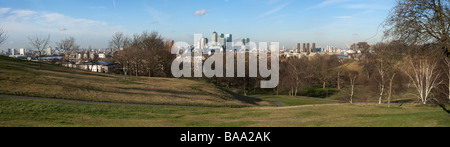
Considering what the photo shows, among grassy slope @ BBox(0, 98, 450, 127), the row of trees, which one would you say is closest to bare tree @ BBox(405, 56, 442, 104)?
grassy slope @ BBox(0, 98, 450, 127)

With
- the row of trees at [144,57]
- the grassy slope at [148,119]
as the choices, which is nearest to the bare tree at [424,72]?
the grassy slope at [148,119]

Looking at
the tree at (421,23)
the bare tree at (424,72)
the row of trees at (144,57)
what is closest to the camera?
the tree at (421,23)

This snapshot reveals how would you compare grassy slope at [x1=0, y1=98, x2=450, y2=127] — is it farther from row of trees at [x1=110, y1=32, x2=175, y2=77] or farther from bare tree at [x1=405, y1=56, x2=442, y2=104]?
row of trees at [x1=110, y1=32, x2=175, y2=77]

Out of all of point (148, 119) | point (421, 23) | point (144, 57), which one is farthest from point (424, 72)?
point (144, 57)

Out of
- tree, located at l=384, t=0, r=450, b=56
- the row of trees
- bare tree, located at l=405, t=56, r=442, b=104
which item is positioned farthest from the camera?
the row of trees

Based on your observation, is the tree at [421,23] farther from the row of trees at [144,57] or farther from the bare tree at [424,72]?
the row of trees at [144,57]

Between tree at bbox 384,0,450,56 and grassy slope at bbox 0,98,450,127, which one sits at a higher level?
tree at bbox 384,0,450,56

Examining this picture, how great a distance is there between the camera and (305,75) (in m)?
71.8

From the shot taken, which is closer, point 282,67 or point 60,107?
point 60,107

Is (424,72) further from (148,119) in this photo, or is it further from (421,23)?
(148,119)

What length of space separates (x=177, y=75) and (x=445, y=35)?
6190 centimetres

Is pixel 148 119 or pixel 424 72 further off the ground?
pixel 424 72
